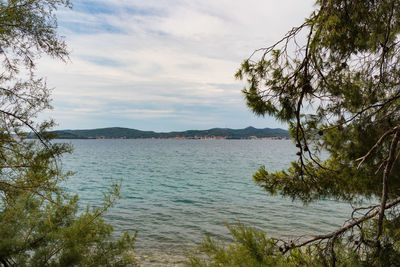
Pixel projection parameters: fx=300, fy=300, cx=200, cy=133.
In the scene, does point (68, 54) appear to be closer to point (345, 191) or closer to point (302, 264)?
point (302, 264)

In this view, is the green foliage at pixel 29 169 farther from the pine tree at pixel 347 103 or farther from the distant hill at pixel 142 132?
the distant hill at pixel 142 132

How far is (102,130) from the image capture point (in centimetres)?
15025

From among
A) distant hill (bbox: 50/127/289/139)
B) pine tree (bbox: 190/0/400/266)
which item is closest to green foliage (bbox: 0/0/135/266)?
pine tree (bbox: 190/0/400/266)

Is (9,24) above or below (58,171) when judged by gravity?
above

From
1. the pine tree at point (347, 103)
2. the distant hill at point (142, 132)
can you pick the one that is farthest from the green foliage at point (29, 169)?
the distant hill at point (142, 132)

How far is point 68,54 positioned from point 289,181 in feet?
11.1

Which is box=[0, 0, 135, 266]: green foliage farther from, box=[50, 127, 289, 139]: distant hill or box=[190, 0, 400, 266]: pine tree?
box=[50, 127, 289, 139]: distant hill

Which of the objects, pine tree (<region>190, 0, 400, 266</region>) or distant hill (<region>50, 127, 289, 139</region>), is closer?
pine tree (<region>190, 0, 400, 266</region>)

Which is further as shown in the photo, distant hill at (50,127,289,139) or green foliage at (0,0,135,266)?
distant hill at (50,127,289,139)

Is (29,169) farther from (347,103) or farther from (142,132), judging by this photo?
(142,132)

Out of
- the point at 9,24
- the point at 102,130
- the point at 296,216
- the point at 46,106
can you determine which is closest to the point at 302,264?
the point at 46,106

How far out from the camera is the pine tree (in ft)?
9.50

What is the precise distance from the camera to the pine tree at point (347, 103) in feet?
9.50

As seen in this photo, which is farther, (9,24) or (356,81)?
(356,81)
